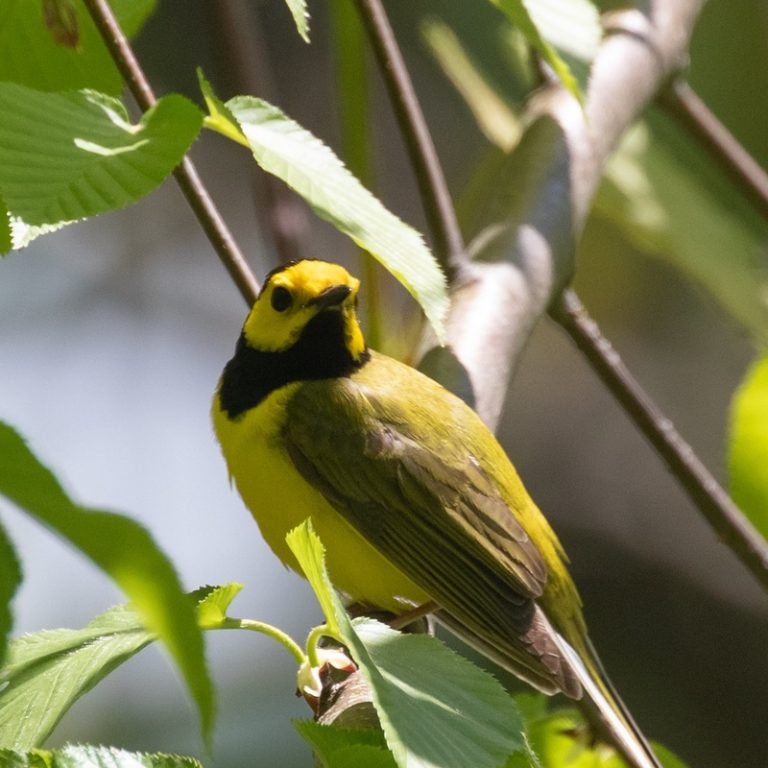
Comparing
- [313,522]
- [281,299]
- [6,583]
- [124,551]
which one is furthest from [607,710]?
[124,551]

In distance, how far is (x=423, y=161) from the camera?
258 centimetres

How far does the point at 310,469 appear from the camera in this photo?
8.85 ft

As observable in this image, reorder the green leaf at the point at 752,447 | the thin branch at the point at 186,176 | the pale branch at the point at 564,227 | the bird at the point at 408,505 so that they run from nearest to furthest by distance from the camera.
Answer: the thin branch at the point at 186,176, the green leaf at the point at 752,447, the pale branch at the point at 564,227, the bird at the point at 408,505

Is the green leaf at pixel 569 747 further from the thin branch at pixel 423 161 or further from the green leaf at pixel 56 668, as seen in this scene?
the thin branch at pixel 423 161

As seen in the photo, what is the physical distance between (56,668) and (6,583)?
49 cm

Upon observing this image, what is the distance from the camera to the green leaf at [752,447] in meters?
1.74

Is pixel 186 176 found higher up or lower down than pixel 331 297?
higher up

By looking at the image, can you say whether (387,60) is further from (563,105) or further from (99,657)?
(99,657)

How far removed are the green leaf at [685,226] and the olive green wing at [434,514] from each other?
2.29 feet

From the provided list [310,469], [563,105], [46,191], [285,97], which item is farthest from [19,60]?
[285,97]

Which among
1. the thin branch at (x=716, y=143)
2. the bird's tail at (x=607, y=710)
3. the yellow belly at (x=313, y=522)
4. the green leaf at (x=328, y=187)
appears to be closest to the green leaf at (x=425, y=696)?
the green leaf at (x=328, y=187)

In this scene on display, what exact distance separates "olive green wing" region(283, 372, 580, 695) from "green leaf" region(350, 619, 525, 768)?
130cm

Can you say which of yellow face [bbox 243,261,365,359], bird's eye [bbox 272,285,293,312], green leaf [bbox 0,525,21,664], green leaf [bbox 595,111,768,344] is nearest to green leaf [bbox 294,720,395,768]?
green leaf [bbox 0,525,21,664]

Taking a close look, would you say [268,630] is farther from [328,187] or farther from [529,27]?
[529,27]
